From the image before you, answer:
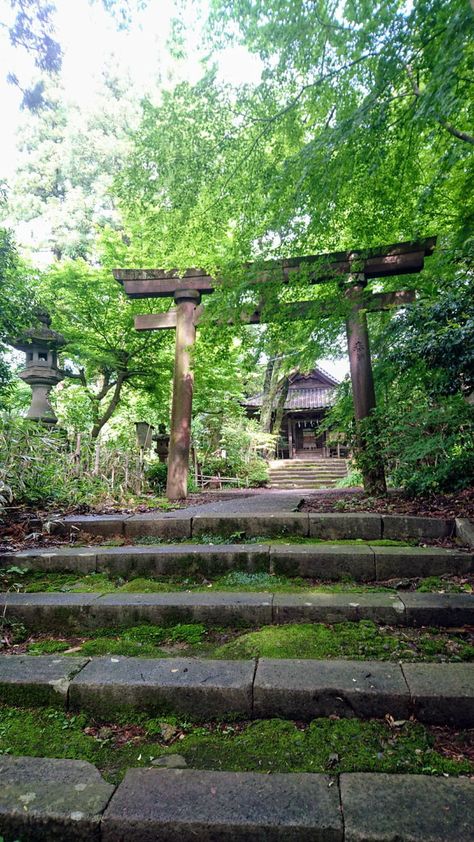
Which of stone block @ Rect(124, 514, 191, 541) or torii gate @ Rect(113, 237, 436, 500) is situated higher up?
torii gate @ Rect(113, 237, 436, 500)

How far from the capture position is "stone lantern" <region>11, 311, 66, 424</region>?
7219mm

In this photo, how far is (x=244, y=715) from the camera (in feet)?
5.97

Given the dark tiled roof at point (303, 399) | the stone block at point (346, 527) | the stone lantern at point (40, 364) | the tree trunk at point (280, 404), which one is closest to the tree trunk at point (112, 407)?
the stone lantern at point (40, 364)

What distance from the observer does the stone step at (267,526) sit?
3.68m

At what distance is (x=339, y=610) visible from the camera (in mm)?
2461

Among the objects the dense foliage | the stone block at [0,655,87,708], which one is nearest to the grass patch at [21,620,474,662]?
the stone block at [0,655,87,708]

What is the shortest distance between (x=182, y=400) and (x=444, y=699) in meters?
5.43

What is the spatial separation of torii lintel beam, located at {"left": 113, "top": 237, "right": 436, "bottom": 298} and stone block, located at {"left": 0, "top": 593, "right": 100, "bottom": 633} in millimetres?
4107

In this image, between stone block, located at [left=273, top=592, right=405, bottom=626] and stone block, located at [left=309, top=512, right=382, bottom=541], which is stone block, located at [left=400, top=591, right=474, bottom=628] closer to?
stone block, located at [left=273, top=592, right=405, bottom=626]

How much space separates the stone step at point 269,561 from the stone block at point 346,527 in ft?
1.22

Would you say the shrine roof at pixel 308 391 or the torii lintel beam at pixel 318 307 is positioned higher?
the shrine roof at pixel 308 391

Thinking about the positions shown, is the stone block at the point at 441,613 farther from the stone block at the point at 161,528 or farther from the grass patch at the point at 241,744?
the stone block at the point at 161,528

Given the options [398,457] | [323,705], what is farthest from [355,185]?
Answer: [323,705]

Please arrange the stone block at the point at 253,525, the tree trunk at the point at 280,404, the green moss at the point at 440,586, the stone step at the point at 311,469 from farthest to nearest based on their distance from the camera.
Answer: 1. the tree trunk at the point at 280,404
2. the stone step at the point at 311,469
3. the stone block at the point at 253,525
4. the green moss at the point at 440,586
